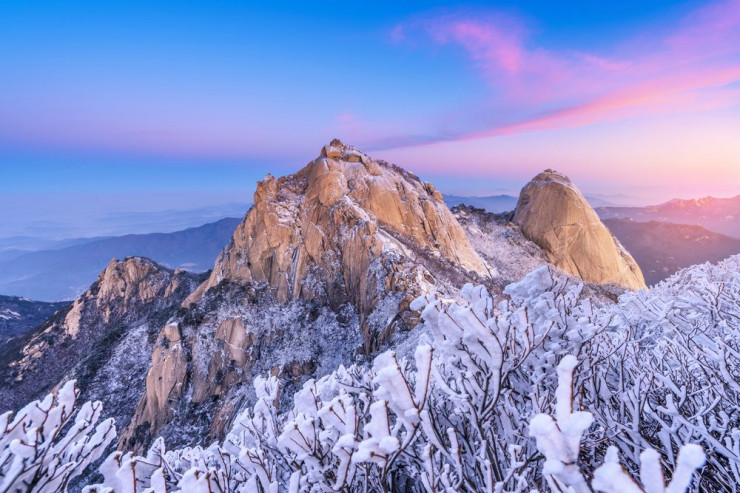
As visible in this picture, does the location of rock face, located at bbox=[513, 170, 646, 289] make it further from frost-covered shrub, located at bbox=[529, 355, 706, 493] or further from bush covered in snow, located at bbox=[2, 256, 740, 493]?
frost-covered shrub, located at bbox=[529, 355, 706, 493]

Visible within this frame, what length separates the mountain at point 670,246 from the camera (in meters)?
64.9

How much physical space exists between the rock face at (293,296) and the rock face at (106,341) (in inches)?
263

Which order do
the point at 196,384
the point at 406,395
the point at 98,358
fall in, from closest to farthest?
1. the point at 406,395
2. the point at 196,384
3. the point at 98,358

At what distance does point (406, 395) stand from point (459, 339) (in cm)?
94

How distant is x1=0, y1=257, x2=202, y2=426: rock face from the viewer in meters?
29.4

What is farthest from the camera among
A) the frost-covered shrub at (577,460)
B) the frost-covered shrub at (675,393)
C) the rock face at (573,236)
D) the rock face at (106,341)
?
the rock face at (573,236)

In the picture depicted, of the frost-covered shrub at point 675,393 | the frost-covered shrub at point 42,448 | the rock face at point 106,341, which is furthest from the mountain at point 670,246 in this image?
the frost-covered shrub at point 42,448

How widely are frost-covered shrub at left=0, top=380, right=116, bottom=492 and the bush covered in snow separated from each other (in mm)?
120

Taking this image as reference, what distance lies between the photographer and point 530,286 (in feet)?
14.5

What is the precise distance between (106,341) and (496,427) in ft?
138

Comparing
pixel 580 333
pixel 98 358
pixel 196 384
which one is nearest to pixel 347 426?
pixel 580 333

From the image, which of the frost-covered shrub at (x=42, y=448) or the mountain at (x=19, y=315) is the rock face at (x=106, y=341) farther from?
the mountain at (x=19, y=315)

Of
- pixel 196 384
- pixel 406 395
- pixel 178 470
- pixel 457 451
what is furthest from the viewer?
pixel 196 384

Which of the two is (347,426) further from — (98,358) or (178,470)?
(98,358)
